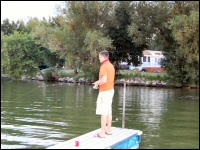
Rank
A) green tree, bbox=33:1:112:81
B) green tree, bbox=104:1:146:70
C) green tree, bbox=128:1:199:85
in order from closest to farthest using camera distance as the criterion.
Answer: green tree, bbox=128:1:199:85 < green tree, bbox=33:1:112:81 < green tree, bbox=104:1:146:70

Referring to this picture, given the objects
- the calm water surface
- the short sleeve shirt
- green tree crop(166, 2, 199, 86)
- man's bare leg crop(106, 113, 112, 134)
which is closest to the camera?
the short sleeve shirt

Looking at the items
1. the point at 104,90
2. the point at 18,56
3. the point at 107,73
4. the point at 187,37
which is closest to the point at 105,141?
the point at 104,90

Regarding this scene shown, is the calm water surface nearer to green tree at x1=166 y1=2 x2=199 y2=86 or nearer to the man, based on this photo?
the man

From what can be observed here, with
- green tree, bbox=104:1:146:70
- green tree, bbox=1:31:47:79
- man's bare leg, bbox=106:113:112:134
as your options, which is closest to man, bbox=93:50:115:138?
man's bare leg, bbox=106:113:112:134

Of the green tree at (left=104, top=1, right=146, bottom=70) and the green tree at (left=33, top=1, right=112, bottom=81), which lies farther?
the green tree at (left=104, top=1, right=146, bottom=70)

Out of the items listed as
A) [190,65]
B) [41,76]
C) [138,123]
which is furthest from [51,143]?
[41,76]

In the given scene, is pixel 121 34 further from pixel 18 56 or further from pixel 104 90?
pixel 104 90

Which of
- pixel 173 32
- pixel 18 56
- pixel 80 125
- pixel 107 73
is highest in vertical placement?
pixel 173 32

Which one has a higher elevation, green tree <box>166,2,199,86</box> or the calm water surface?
green tree <box>166,2,199,86</box>

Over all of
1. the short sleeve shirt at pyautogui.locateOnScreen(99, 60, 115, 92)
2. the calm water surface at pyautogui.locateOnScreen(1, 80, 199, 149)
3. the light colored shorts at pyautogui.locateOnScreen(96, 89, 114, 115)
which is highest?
the short sleeve shirt at pyautogui.locateOnScreen(99, 60, 115, 92)

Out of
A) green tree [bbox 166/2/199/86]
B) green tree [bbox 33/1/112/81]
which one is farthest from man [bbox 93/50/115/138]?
green tree [bbox 33/1/112/81]

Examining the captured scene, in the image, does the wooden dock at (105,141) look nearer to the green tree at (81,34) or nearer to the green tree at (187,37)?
the green tree at (187,37)

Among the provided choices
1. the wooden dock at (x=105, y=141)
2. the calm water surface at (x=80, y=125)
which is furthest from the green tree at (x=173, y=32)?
the wooden dock at (x=105, y=141)

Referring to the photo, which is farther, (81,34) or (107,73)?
(81,34)
